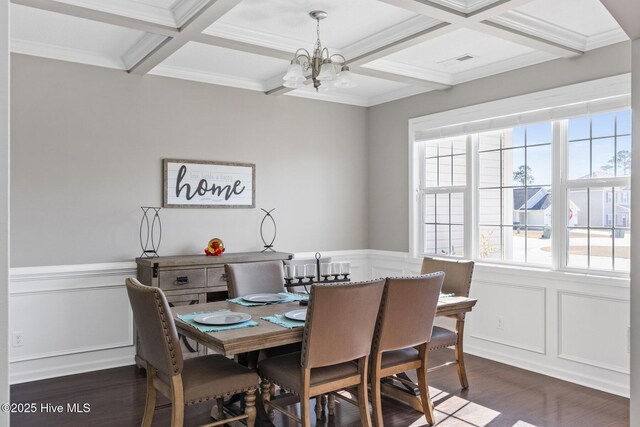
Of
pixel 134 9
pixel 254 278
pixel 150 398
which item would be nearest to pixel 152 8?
pixel 134 9

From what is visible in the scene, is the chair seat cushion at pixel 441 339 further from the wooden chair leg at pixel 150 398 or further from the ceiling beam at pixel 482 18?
the ceiling beam at pixel 482 18

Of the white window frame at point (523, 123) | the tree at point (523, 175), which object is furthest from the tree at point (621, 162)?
the tree at point (523, 175)

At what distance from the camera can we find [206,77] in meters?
4.65

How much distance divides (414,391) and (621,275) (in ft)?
5.62

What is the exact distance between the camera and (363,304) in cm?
268

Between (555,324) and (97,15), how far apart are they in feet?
13.0

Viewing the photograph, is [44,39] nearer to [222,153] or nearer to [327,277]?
[222,153]

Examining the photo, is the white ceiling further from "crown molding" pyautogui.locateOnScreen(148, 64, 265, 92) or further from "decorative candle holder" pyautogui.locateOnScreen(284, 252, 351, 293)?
"decorative candle holder" pyautogui.locateOnScreen(284, 252, 351, 293)

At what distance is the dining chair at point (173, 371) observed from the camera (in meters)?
2.47

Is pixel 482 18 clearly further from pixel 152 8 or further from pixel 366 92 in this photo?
pixel 366 92

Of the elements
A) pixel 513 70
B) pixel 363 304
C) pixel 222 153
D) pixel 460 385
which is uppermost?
pixel 513 70

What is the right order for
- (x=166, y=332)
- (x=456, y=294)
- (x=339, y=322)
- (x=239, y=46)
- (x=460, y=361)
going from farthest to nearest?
(x=456, y=294), (x=460, y=361), (x=239, y=46), (x=339, y=322), (x=166, y=332)

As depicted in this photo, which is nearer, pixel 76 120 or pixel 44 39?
pixel 44 39

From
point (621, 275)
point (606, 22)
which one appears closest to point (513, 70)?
point (606, 22)
